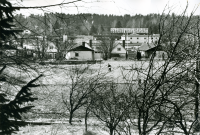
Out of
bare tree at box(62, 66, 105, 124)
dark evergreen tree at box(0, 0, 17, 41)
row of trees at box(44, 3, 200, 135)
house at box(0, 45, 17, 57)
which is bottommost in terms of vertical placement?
bare tree at box(62, 66, 105, 124)

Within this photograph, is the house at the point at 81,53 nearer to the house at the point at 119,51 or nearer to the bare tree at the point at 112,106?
the house at the point at 119,51

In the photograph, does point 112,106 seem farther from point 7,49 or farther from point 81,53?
point 81,53

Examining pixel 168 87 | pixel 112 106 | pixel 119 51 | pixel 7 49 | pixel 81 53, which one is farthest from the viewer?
pixel 119 51

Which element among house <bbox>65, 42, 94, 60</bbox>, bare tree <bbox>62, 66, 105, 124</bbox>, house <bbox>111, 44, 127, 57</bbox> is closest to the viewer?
bare tree <bbox>62, 66, 105, 124</bbox>

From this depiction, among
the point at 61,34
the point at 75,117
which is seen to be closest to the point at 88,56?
the point at 75,117

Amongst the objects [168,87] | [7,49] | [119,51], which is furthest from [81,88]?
[119,51]

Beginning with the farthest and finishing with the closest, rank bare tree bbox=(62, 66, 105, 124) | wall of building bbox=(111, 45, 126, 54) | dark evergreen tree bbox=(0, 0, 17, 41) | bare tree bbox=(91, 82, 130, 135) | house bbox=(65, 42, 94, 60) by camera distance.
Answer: wall of building bbox=(111, 45, 126, 54)
house bbox=(65, 42, 94, 60)
bare tree bbox=(62, 66, 105, 124)
bare tree bbox=(91, 82, 130, 135)
dark evergreen tree bbox=(0, 0, 17, 41)

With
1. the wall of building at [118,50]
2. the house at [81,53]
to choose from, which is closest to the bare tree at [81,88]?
the house at [81,53]

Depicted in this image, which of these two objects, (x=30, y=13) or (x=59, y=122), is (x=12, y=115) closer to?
(x=30, y=13)

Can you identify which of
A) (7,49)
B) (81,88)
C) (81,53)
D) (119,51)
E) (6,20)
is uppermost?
(6,20)

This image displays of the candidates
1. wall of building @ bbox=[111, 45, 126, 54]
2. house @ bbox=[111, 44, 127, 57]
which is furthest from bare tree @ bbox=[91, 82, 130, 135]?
house @ bbox=[111, 44, 127, 57]

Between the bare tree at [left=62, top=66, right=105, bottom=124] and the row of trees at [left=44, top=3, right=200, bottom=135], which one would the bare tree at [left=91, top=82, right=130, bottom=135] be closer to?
the row of trees at [left=44, top=3, right=200, bottom=135]

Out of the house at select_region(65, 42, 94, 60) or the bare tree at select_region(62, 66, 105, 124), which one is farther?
the house at select_region(65, 42, 94, 60)
